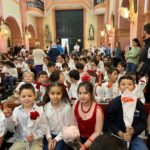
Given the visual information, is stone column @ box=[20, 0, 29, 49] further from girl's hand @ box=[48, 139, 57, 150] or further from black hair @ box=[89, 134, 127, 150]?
black hair @ box=[89, 134, 127, 150]

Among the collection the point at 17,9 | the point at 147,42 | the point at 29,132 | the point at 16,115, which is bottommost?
the point at 29,132

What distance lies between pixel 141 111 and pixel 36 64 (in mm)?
6427

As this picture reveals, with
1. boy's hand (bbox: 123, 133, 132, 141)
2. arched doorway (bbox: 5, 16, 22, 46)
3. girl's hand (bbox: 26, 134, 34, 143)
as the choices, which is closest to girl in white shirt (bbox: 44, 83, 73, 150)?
girl's hand (bbox: 26, 134, 34, 143)

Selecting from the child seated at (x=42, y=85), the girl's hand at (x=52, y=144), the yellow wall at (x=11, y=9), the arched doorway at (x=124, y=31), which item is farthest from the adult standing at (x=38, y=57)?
the yellow wall at (x=11, y=9)

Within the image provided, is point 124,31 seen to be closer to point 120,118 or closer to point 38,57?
point 38,57

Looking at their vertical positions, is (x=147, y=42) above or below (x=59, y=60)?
above

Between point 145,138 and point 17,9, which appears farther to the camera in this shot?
point 17,9

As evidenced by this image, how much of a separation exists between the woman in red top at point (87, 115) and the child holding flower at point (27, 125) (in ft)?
1.42

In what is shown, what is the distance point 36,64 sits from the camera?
8.52 meters

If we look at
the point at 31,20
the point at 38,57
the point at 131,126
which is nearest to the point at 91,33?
the point at 31,20

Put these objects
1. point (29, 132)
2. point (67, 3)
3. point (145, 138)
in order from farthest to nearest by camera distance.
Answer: point (67, 3) < point (145, 138) < point (29, 132)

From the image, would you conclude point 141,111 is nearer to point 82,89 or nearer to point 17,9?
point 82,89

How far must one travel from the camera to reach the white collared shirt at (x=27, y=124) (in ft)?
8.23

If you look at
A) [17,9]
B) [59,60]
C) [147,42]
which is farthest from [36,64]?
[17,9]
